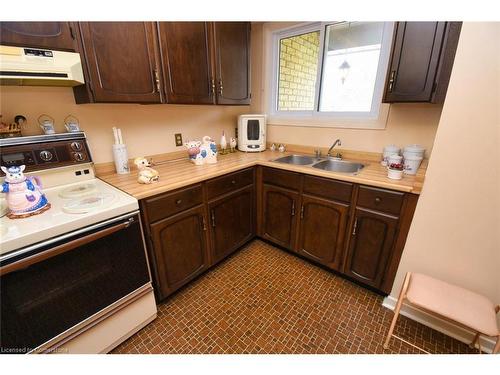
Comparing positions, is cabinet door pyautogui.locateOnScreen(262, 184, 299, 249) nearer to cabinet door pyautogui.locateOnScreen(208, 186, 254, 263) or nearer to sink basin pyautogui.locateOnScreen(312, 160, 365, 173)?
cabinet door pyautogui.locateOnScreen(208, 186, 254, 263)

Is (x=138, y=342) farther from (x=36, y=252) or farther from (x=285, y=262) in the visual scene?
(x=285, y=262)

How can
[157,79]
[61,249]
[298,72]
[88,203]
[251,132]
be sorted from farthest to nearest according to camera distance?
Answer: [298,72], [251,132], [157,79], [88,203], [61,249]

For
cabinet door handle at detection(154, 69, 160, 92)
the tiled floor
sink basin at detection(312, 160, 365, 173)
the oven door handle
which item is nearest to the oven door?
the oven door handle

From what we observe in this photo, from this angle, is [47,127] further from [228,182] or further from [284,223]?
[284,223]

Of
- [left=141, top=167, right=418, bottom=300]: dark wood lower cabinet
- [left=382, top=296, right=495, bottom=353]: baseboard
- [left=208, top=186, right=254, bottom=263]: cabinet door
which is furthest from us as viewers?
[left=208, top=186, right=254, bottom=263]: cabinet door

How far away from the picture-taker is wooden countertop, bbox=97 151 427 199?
1252mm

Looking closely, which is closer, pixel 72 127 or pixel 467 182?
pixel 467 182

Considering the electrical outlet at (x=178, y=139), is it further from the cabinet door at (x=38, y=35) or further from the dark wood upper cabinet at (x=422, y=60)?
the dark wood upper cabinet at (x=422, y=60)

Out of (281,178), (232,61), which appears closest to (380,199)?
(281,178)

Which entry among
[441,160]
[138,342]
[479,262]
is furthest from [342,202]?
[138,342]

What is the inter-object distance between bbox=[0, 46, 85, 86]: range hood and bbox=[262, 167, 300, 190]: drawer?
133 centimetres

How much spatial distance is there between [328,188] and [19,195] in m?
1.67

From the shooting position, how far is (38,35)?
975 mm
